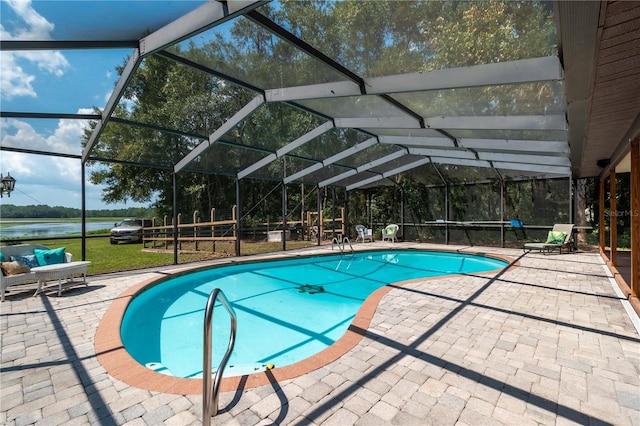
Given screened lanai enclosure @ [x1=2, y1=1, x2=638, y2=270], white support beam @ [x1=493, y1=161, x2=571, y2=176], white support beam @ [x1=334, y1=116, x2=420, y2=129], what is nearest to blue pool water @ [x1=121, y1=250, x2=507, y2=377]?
white support beam @ [x1=493, y1=161, x2=571, y2=176]

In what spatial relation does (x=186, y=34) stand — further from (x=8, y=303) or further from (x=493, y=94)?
(x=8, y=303)

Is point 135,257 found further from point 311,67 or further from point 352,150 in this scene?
point 311,67

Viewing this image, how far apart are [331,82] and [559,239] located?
9.40 meters

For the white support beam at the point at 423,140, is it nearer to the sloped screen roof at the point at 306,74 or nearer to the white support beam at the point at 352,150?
the sloped screen roof at the point at 306,74

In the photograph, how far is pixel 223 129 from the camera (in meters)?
6.39

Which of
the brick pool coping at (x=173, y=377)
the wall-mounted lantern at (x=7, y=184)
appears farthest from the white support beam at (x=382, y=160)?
the wall-mounted lantern at (x=7, y=184)

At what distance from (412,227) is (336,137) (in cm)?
785

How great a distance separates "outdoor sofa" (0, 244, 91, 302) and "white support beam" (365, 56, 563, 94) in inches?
229

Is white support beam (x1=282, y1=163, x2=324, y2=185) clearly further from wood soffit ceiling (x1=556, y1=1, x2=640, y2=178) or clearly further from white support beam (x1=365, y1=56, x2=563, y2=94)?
wood soffit ceiling (x1=556, y1=1, x2=640, y2=178)

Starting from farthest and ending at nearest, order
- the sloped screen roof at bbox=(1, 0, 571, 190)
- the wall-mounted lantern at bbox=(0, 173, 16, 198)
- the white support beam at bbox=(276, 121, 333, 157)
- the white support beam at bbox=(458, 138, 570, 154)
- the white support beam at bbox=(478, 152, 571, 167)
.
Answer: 1. the white support beam at bbox=(478, 152, 571, 167)
2. the white support beam at bbox=(276, 121, 333, 157)
3. the wall-mounted lantern at bbox=(0, 173, 16, 198)
4. the white support beam at bbox=(458, 138, 570, 154)
5. the sloped screen roof at bbox=(1, 0, 571, 190)

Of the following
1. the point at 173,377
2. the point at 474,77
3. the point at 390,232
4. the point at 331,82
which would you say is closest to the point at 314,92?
the point at 331,82

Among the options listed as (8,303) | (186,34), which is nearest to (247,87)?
(186,34)

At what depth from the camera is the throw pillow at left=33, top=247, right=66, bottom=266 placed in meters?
5.45

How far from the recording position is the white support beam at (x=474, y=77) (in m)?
2.96
